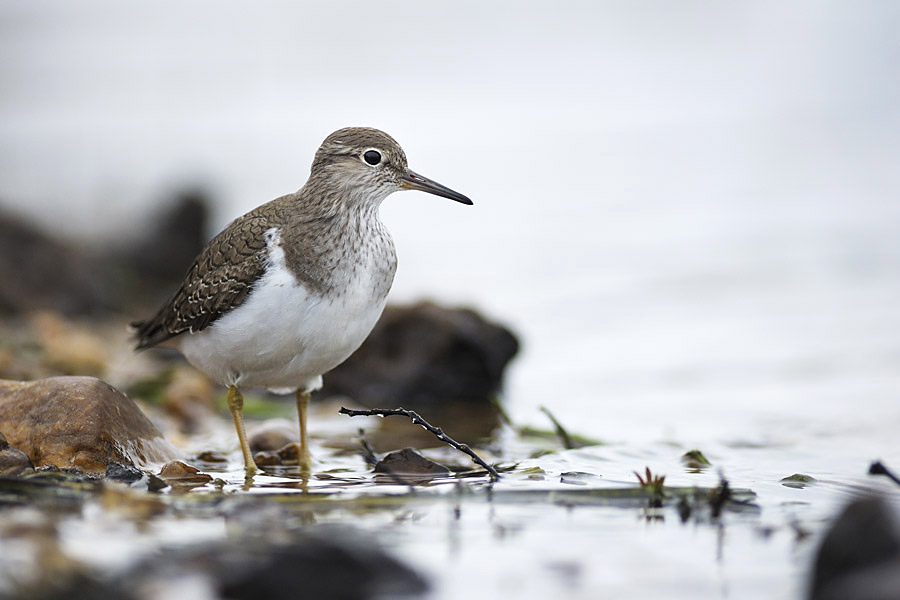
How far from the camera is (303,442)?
6262 mm

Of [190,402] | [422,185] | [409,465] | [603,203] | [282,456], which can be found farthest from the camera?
[603,203]

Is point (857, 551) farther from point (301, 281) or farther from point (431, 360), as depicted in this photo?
point (431, 360)

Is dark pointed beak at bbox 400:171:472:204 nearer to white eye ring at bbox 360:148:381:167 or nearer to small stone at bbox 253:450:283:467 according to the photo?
white eye ring at bbox 360:148:381:167

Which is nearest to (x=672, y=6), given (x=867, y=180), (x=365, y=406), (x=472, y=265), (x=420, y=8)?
(x=420, y=8)

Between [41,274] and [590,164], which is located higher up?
[590,164]

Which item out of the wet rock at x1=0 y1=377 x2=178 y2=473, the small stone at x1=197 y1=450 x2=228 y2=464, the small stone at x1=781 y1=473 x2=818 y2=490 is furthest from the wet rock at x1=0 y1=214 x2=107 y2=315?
the small stone at x1=781 y1=473 x2=818 y2=490

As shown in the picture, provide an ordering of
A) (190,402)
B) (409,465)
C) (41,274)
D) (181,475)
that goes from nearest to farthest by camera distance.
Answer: (181,475) → (409,465) → (190,402) → (41,274)

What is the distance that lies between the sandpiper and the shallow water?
31.6 inches

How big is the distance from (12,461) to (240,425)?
152 centimetres

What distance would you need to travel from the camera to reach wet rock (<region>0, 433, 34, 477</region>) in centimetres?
478

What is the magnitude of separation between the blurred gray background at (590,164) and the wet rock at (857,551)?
150 inches

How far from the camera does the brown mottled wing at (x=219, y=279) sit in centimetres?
586

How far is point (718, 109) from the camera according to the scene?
68.6 ft

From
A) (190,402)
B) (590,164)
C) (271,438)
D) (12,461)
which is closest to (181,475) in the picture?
(12,461)
